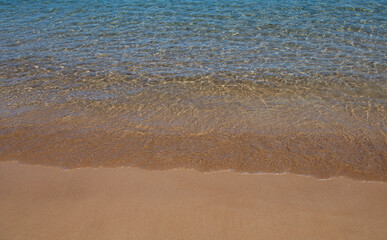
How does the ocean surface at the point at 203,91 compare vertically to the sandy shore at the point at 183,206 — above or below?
above

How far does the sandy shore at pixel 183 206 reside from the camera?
2.98 m

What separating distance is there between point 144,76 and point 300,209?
4697 mm

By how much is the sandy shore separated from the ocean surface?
26 centimetres

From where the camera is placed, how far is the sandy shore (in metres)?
2.98

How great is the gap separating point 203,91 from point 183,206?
3.23 meters

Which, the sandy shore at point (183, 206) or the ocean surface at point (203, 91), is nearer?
the sandy shore at point (183, 206)

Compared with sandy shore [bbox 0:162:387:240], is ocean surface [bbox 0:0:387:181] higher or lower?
higher

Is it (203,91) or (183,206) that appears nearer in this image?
(183,206)

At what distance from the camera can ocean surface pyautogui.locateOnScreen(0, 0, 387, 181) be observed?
4.16m

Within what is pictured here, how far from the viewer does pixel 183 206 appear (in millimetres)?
3287

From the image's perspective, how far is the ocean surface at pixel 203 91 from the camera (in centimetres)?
416

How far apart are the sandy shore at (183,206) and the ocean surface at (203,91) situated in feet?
0.87

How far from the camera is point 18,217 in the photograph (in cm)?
320

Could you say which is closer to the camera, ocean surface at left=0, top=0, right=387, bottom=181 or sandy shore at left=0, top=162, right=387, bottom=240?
sandy shore at left=0, top=162, right=387, bottom=240
